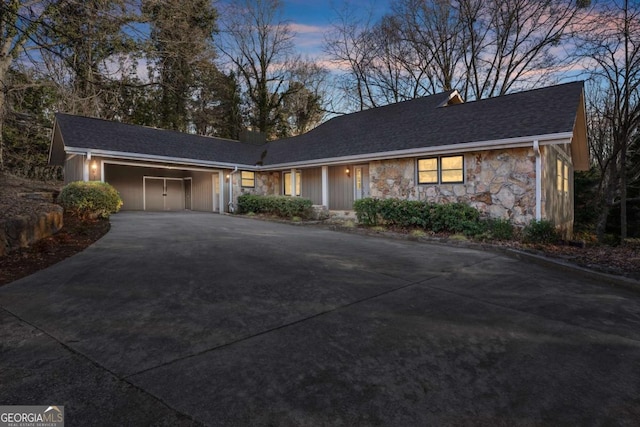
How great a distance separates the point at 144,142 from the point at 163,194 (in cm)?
522

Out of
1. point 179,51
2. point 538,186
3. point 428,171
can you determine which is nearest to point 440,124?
point 428,171

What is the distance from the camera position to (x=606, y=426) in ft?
6.68

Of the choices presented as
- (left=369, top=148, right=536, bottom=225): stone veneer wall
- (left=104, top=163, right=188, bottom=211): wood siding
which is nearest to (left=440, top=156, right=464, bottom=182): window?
(left=369, top=148, right=536, bottom=225): stone veneer wall

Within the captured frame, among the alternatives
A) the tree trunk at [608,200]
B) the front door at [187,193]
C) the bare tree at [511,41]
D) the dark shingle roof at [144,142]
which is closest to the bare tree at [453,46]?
the bare tree at [511,41]

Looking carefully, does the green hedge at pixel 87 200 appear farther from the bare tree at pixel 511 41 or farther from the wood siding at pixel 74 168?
the bare tree at pixel 511 41

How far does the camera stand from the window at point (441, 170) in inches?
441

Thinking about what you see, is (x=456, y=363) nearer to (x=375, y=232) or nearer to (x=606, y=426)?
(x=606, y=426)

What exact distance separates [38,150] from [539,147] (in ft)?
78.6

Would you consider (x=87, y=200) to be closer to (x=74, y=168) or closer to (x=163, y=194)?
(x=74, y=168)

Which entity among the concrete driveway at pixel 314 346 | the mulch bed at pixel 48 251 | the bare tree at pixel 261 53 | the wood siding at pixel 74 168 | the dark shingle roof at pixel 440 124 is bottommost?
the concrete driveway at pixel 314 346

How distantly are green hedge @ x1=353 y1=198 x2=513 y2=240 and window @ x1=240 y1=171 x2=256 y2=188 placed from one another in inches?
328

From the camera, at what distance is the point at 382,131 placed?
1443 centimetres

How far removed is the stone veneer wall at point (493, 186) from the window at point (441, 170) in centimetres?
18

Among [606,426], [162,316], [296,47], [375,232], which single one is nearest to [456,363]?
[606,426]
